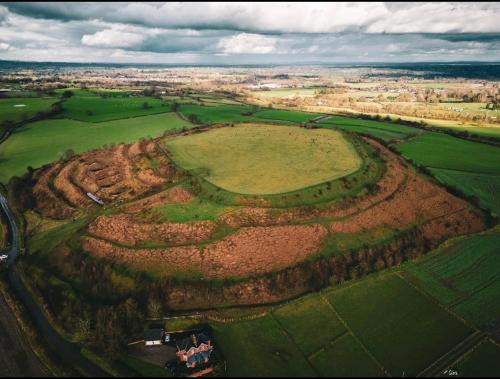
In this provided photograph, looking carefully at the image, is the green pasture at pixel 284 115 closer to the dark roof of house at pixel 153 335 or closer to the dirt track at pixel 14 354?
the dark roof of house at pixel 153 335

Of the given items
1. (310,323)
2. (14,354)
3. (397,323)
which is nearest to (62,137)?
(14,354)

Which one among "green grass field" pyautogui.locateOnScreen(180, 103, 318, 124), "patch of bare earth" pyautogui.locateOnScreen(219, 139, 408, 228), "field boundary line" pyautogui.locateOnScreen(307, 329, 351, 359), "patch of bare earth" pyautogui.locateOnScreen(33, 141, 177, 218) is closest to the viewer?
"field boundary line" pyautogui.locateOnScreen(307, 329, 351, 359)

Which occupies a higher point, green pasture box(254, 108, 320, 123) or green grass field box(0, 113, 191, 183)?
green pasture box(254, 108, 320, 123)

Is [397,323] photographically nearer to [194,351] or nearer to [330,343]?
[330,343]

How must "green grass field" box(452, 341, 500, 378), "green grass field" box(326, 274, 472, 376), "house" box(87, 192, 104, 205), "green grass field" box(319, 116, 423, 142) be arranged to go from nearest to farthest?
"green grass field" box(452, 341, 500, 378) → "green grass field" box(326, 274, 472, 376) → "house" box(87, 192, 104, 205) → "green grass field" box(319, 116, 423, 142)

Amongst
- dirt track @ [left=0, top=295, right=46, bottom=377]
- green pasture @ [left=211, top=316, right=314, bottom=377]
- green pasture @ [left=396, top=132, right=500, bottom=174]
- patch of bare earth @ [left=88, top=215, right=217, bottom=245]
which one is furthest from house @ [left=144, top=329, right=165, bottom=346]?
A: green pasture @ [left=396, top=132, right=500, bottom=174]

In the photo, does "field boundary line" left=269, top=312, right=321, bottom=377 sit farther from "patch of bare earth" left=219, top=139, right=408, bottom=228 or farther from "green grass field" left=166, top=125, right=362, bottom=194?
"green grass field" left=166, top=125, right=362, bottom=194
